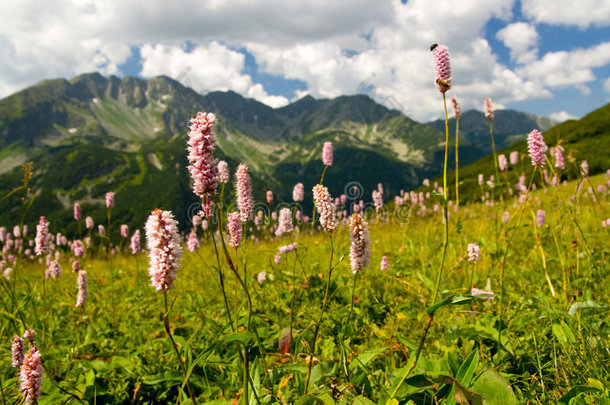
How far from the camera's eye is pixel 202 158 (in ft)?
6.27

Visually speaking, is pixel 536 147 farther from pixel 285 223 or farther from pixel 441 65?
pixel 285 223

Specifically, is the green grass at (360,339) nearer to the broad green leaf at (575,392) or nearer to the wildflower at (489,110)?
the broad green leaf at (575,392)

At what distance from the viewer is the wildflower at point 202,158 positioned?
1.89m

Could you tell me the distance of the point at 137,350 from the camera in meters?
3.63

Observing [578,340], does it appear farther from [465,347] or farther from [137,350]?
[137,350]

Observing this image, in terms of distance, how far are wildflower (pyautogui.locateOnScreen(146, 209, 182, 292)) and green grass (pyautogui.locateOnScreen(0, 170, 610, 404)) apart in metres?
0.36

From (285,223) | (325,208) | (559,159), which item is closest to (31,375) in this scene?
(325,208)

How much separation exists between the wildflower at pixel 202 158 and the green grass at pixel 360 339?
0.76 meters

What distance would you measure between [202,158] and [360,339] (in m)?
2.94

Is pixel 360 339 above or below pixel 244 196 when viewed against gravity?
below

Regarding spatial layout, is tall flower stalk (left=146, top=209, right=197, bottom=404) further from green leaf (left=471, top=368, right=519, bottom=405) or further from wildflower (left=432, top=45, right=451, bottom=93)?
wildflower (left=432, top=45, right=451, bottom=93)

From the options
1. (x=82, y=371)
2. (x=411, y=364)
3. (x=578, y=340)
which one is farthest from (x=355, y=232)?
(x=82, y=371)

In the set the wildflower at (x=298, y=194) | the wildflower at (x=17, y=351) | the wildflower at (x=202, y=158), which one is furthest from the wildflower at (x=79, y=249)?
Result: the wildflower at (x=202, y=158)

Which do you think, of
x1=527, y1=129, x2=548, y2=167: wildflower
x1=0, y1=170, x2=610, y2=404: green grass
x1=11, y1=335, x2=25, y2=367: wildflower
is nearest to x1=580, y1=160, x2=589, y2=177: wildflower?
x1=0, y1=170, x2=610, y2=404: green grass
